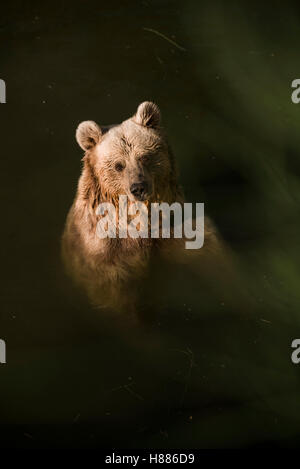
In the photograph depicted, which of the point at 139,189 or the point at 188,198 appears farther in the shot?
the point at 188,198

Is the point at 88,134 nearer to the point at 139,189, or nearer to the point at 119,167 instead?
the point at 119,167

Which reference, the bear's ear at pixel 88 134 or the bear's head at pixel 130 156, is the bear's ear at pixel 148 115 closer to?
the bear's head at pixel 130 156

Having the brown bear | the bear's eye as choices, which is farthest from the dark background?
the bear's eye

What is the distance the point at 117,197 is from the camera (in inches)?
86.0

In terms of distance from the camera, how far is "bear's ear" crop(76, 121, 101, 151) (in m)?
2.12

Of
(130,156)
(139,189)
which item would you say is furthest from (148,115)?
(139,189)

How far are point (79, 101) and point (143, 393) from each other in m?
1.28

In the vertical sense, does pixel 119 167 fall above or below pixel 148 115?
below

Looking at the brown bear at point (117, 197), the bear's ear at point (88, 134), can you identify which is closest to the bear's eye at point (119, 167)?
the brown bear at point (117, 197)

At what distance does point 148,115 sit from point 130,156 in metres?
0.19

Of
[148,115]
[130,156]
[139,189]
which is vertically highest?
[148,115]

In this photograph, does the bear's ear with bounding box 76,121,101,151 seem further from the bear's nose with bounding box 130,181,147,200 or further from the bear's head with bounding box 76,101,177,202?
the bear's nose with bounding box 130,181,147,200

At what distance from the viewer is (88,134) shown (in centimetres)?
213
